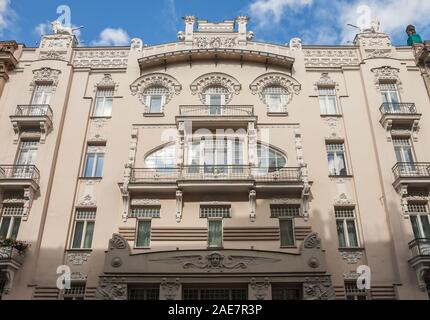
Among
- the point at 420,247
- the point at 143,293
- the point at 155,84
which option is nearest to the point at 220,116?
the point at 155,84

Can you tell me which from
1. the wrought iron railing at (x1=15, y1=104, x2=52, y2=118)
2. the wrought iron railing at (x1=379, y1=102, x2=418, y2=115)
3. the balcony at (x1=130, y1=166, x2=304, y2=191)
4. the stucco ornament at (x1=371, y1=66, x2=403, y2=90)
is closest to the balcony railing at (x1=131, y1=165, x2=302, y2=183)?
the balcony at (x1=130, y1=166, x2=304, y2=191)

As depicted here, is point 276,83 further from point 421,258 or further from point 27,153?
point 27,153

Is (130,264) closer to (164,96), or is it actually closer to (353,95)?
(164,96)

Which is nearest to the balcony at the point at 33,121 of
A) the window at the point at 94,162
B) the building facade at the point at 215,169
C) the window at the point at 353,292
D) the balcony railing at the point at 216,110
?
the building facade at the point at 215,169

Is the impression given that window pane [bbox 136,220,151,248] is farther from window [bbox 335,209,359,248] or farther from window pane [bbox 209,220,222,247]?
window [bbox 335,209,359,248]

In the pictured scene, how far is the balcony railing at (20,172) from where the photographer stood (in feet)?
64.9

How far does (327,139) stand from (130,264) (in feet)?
38.6

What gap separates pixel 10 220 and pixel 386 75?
69.9ft

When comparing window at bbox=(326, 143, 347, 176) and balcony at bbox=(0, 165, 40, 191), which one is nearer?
balcony at bbox=(0, 165, 40, 191)

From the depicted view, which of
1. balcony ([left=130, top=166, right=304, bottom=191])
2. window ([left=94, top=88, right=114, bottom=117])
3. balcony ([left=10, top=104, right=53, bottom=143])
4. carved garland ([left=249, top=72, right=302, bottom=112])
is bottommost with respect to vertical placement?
balcony ([left=130, top=166, right=304, bottom=191])

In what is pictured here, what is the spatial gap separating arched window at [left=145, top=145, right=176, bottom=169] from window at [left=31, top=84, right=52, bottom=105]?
7.00 m

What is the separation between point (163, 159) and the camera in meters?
21.0

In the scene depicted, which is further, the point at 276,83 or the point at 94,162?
the point at 276,83

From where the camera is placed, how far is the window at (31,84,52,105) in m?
22.9
